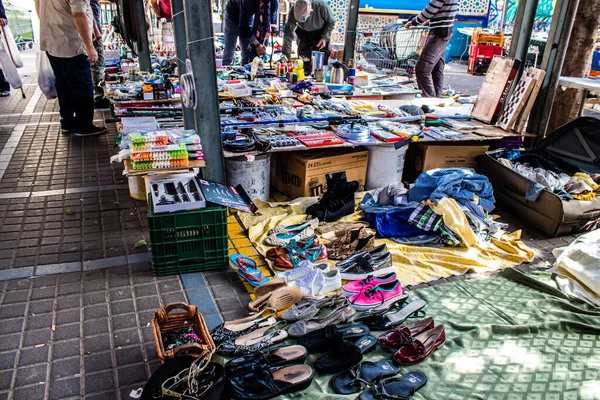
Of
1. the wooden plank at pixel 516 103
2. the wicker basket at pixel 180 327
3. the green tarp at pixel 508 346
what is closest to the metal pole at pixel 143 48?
the wooden plank at pixel 516 103

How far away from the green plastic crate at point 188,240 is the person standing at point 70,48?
3.74 meters

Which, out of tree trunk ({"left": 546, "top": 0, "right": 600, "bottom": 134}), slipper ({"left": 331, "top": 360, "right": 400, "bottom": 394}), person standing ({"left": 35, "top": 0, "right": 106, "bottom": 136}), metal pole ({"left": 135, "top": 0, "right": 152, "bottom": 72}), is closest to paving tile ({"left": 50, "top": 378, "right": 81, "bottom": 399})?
slipper ({"left": 331, "top": 360, "right": 400, "bottom": 394})

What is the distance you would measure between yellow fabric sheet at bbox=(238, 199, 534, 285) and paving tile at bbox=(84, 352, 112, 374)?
4.98 feet

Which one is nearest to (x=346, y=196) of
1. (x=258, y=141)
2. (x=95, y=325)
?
(x=258, y=141)

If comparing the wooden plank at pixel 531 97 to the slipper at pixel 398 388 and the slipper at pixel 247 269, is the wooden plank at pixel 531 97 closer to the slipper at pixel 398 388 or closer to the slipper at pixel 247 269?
the slipper at pixel 247 269

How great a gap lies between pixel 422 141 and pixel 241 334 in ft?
10.7

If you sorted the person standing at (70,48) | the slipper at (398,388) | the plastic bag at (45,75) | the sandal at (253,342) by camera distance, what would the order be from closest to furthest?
the slipper at (398,388) → the sandal at (253,342) → the person standing at (70,48) → the plastic bag at (45,75)

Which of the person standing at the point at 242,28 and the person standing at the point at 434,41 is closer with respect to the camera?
the person standing at the point at 434,41

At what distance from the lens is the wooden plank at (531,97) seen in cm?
543

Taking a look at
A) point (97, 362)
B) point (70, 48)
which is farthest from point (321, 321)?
point (70, 48)

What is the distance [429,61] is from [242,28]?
3.46 metres

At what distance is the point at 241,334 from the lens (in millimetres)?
2793

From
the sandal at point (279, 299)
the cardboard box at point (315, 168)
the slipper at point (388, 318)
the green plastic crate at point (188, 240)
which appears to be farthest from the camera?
the cardboard box at point (315, 168)

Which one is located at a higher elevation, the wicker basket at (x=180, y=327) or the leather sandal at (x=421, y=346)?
the wicker basket at (x=180, y=327)
